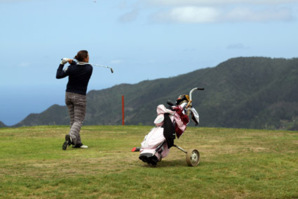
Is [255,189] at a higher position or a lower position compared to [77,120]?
lower

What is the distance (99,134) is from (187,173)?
11.4 metres

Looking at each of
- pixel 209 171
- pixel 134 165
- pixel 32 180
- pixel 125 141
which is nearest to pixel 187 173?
pixel 209 171

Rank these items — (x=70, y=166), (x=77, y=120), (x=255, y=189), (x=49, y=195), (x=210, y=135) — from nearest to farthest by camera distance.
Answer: (x=49, y=195)
(x=255, y=189)
(x=70, y=166)
(x=77, y=120)
(x=210, y=135)

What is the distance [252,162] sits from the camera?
12.6m

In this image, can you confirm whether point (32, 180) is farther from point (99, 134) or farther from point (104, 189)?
point (99, 134)

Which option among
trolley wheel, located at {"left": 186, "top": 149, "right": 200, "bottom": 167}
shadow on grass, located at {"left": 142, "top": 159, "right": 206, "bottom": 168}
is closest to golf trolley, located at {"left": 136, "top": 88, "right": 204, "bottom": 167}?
trolley wheel, located at {"left": 186, "top": 149, "right": 200, "bottom": 167}

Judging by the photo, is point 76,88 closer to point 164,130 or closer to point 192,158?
point 164,130

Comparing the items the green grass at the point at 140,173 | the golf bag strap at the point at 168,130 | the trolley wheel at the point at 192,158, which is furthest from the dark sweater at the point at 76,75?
the trolley wheel at the point at 192,158

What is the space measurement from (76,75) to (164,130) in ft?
15.4

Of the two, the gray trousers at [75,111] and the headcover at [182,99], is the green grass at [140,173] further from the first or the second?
the headcover at [182,99]

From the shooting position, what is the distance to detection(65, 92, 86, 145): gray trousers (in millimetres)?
15773

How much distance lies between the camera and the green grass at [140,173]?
9414 mm

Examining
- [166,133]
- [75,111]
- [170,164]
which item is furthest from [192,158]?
[75,111]

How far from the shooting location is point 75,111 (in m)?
15.9
